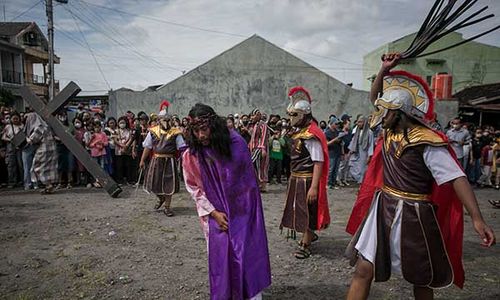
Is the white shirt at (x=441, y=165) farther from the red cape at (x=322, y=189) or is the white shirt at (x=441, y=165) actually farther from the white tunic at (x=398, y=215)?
the red cape at (x=322, y=189)

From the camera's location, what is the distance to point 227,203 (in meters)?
2.91

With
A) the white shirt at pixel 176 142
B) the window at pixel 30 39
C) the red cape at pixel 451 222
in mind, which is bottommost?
the red cape at pixel 451 222

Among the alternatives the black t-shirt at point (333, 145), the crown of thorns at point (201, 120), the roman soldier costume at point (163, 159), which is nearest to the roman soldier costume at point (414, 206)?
the crown of thorns at point (201, 120)

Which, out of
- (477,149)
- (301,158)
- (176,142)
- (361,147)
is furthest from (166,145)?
(477,149)

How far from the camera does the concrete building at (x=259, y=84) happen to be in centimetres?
1752

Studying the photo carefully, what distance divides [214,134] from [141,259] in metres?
2.57

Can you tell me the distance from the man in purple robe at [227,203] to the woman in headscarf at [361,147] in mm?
6914

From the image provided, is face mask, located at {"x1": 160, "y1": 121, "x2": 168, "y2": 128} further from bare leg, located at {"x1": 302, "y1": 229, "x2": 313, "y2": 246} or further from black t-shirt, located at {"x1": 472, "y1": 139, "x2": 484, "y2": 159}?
black t-shirt, located at {"x1": 472, "y1": 139, "x2": 484, "y2": 159}

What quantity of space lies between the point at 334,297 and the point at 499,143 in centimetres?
983

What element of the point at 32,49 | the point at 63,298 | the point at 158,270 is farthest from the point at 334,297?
the point at 32,49

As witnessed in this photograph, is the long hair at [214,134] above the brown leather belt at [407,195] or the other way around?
above

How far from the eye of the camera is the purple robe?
2775 millimetres

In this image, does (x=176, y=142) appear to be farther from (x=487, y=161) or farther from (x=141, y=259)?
(x=487, y=161)

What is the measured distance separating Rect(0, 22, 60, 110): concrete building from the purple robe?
3024 cm
